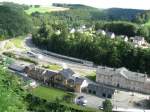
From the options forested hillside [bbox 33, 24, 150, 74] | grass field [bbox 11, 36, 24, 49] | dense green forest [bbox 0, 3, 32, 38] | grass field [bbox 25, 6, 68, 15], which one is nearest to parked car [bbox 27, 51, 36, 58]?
forested hillside [bbox 33, 24, 150, 74]

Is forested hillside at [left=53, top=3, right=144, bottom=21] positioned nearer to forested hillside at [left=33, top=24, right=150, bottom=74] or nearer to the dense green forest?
the dense green forest

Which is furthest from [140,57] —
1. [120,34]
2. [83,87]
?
[120,34]

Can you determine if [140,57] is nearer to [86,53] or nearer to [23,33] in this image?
[86,53]

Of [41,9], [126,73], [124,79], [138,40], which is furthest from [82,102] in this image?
[41,9]

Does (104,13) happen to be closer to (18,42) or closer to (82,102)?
(18,42)

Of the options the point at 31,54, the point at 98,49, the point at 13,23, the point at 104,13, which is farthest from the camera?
the point at 104,13

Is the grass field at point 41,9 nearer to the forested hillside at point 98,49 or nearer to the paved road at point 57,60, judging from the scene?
the paved road at point 57,60
